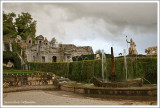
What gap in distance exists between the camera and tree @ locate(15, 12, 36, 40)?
3931 cm

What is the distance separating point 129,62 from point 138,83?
18.3ft

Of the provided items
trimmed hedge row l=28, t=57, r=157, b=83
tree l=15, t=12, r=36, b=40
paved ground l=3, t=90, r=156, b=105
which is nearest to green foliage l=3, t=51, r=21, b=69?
trimmed hedge row l=28, t=57, r=157, b=83

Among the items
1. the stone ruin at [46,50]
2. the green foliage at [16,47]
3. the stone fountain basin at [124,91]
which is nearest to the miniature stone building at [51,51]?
the stone ruin at [46,50]

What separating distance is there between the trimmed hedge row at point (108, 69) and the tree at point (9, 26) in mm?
20638

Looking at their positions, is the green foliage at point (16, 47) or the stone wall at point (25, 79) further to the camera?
the green foliage at point (16, 47)

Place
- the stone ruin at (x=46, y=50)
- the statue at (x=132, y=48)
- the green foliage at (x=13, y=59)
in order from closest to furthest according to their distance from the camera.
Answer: the statue at (x=132, y=48) < the green foliage at (x=13, y=59) < the stone ruin at (x=46, y=50)

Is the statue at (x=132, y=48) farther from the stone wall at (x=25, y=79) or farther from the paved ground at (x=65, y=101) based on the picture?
the paved ground at (x=65, y=101)

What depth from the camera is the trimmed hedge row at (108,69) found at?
568 inches

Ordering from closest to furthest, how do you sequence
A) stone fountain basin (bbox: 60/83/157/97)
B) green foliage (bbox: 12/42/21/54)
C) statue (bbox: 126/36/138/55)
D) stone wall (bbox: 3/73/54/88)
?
stone fountain basin (bbox: 60/83/157/97), stone wall (bbox: 3/73/54/88), statue (bbox: 126/36/138/55), green foliage (bbox: 12/42/21/54)

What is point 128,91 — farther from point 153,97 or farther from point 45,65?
point 45,65

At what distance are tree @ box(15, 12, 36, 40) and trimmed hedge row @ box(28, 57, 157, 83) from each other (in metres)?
21.6

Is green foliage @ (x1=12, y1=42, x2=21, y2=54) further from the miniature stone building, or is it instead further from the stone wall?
the stone wall

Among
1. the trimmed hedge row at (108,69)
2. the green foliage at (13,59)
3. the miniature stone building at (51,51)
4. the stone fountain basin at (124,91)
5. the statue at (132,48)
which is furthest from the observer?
the miniature stone building at (51,51)

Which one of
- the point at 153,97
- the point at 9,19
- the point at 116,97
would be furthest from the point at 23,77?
the point at 9,19
